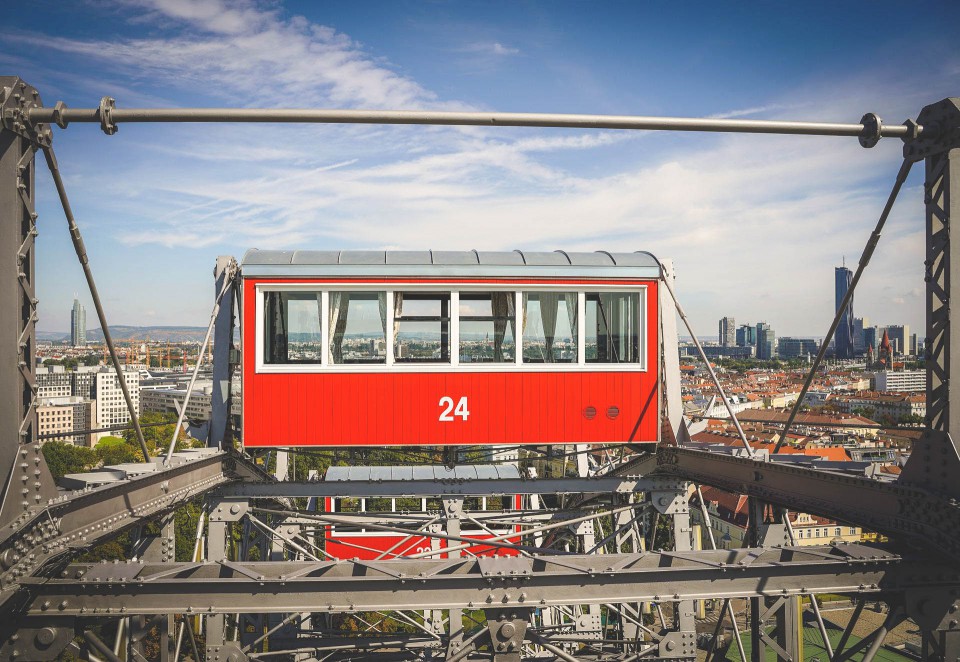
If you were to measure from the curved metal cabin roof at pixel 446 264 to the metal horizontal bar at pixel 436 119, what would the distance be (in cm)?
413

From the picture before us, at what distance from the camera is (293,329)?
10625 mm

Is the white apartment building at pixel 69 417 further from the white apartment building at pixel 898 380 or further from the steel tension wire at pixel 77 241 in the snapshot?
the white apartment building at pixel 898 380

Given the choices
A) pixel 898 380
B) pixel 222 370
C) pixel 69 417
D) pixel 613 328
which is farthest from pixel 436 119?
pixel 898 380

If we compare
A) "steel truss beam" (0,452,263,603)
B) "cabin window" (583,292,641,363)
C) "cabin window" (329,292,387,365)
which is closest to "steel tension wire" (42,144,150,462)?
"steel truss beam" (0,452,263,603)

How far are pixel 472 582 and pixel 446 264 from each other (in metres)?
5.44

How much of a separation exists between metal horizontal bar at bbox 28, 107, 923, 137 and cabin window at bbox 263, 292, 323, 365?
169 inches

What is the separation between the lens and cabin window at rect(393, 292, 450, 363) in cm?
1087

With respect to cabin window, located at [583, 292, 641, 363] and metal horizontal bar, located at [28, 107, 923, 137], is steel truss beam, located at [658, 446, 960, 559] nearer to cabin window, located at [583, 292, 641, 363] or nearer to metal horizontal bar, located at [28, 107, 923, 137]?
cabin window, located at [583, 292, 641, 363]

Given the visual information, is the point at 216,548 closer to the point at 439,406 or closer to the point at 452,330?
the point at 439,406

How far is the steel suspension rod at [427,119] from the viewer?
21.1 ft

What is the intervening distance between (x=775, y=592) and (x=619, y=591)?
5.01 ft

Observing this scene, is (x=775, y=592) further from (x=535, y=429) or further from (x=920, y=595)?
(x=535, y=429)

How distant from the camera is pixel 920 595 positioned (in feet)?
21.8

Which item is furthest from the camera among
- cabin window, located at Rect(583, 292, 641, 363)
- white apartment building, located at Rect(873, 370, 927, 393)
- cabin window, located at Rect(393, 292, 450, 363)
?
white apartment building, located at Rect(873, 370, 927, 393)
